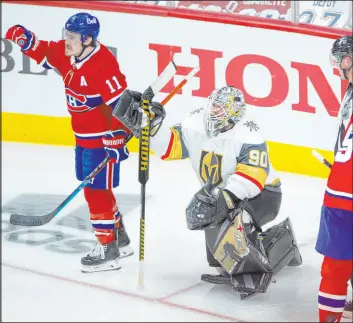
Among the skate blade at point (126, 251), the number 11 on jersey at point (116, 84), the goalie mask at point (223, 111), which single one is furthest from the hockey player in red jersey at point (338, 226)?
the skate blade at point (126, 251)

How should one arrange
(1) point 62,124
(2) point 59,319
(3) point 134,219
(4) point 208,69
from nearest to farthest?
(2) point 59,319 < (3) point 134,219 < (4) point 208,69 < (1) point 62,124

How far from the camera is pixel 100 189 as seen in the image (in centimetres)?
477

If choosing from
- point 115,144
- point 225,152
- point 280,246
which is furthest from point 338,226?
point 115,144

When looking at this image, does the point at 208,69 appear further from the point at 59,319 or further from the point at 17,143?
the point at 59,319

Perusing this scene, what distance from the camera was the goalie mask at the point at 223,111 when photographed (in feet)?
14.4

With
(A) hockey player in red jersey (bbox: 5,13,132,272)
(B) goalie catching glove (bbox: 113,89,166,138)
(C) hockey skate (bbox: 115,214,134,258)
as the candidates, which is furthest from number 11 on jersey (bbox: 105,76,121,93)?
(C) hockey skate (bbox: 115,214,134,258)

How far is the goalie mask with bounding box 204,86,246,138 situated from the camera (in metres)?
4.40

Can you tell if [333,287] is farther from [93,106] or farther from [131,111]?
[93,106]

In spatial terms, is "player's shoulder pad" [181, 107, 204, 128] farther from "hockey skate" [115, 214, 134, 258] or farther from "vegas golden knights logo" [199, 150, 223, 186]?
"hockey skate" [115, 214, 134, 258]

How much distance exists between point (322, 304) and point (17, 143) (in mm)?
3626

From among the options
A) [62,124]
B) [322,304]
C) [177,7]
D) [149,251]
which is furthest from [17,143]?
[322,304]

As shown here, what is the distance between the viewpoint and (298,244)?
17.3 ft

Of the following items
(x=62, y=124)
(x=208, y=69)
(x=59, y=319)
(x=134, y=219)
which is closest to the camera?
(x=59, y=319)

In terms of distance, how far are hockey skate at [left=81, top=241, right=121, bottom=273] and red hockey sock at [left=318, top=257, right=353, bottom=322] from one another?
1.28 metres
